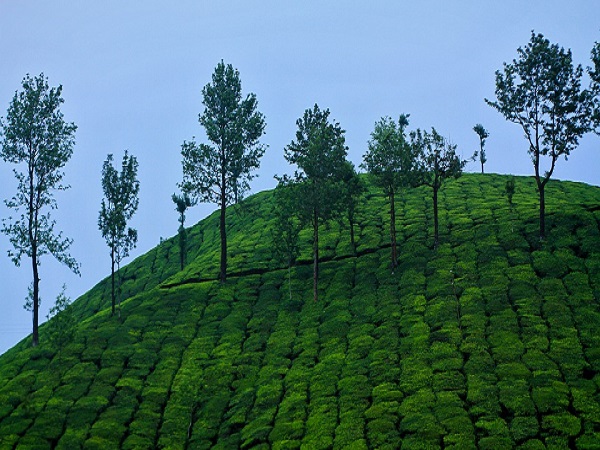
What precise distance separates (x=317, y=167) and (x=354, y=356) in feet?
79.7

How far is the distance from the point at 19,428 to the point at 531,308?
43.0 meters

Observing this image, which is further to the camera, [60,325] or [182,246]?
[182,246]

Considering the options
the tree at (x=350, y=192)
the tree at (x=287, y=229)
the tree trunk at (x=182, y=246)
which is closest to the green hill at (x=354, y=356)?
the tree at (x=350, y=192)

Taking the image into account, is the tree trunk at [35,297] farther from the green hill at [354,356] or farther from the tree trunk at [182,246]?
the tree trunk at [182,246]

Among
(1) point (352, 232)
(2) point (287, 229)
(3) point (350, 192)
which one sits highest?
(3) point (350, 192)

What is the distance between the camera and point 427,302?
198 feet

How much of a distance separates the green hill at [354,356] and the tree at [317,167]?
746 centimetres

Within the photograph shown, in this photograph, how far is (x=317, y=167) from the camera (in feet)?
231

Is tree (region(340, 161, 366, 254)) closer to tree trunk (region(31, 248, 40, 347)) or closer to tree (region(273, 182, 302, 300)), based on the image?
tree (region(273, 182, 302, 300))

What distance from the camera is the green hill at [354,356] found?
43781 mm

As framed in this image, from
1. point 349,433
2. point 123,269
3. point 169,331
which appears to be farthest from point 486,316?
point 123,269

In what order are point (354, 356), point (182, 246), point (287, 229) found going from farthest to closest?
1. point (182, 246)
2. point (287, 229)
3. point (354, 356)

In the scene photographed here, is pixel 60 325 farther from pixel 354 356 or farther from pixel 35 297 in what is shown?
pixel 354 356

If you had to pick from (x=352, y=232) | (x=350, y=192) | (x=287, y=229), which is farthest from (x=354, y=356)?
(x=350, y=192)
